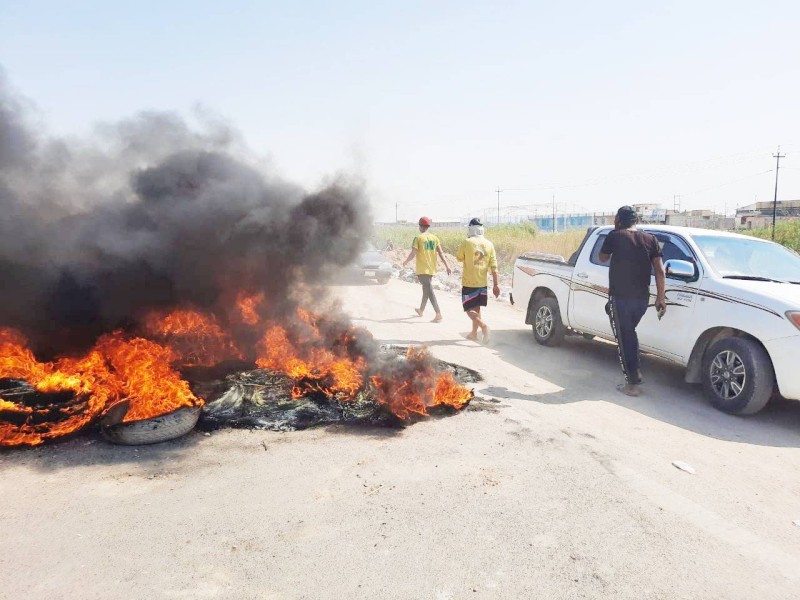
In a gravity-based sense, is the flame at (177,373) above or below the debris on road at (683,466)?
above

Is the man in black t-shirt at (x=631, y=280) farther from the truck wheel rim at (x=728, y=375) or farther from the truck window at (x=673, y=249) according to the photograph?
the truck wheel rim at (x=728, y=375)

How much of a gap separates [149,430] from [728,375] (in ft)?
18.6

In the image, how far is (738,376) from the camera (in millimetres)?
5391

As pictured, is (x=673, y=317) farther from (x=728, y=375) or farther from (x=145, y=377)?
(x=145, y=377)

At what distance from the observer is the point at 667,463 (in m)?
4.23

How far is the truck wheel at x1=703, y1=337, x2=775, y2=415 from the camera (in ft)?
17.1

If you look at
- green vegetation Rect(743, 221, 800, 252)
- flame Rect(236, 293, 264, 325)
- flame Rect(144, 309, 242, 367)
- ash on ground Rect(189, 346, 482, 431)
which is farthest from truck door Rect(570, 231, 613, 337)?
green vegetation Rect(743, 221, 800, 252)

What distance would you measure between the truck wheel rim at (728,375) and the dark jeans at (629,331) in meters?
0.77

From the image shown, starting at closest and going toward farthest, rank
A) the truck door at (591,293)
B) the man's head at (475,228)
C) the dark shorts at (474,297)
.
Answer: the truck door at (591,293) < the dark shorts at (474,297) < the man's head at (475,228)

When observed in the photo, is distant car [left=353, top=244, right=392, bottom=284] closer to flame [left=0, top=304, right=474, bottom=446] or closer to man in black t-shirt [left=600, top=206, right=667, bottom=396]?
flame [left=0, top=304, right=474, bottom=446]

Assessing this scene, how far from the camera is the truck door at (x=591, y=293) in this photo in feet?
23.6

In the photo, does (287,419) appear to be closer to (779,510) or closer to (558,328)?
(779,510)

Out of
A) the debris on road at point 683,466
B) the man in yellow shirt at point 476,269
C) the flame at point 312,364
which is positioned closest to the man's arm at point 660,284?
the debris on road at point 683,466

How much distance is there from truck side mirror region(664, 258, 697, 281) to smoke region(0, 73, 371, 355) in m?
3.61
